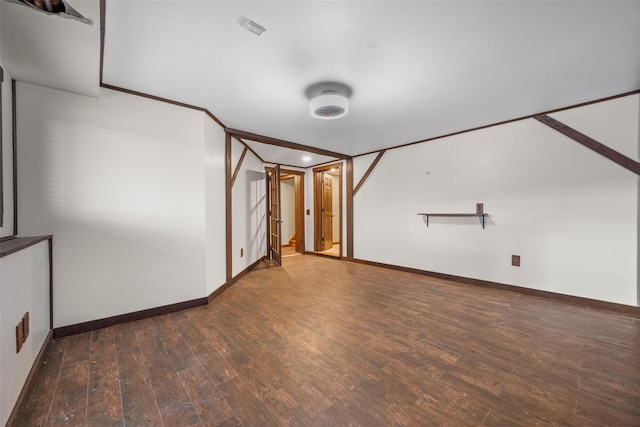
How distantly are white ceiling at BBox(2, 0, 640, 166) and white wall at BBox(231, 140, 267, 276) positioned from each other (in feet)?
4.50

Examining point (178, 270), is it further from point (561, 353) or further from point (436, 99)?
point (561, 353)

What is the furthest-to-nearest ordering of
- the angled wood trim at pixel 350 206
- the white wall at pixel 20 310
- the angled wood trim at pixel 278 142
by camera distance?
the angled wood trim at pixel 350 206, the angled wood trim at pixel 278 142, the white wall at pixel 20 310

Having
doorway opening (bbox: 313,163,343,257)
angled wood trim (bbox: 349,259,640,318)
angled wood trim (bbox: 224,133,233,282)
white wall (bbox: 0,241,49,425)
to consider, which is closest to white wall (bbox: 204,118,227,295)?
angled wood trim (bbox: 224,133,233,282)

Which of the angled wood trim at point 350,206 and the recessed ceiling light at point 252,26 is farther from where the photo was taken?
the angled wood trim at point 350,206

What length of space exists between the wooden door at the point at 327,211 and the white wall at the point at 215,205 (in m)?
3.06

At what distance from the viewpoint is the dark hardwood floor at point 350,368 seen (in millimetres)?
1285

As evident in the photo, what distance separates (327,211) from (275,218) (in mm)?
1729

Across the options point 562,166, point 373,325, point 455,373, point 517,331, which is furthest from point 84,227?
point 562,166

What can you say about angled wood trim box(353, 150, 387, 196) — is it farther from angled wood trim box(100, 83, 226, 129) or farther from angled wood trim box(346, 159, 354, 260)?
angled wood trim box(100, 83, 226, 129)

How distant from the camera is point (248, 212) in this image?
4340mm

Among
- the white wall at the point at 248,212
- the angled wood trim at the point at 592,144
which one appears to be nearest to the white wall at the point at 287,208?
the white wall at the point at 248,212

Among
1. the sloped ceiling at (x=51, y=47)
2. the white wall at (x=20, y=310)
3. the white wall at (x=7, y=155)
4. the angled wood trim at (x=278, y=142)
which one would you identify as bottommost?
the white wall at (x=20, y=310)

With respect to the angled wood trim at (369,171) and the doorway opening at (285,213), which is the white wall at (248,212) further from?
the angled wood trim at (369,171)

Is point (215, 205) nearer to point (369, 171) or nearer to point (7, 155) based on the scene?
point (7, 155)
